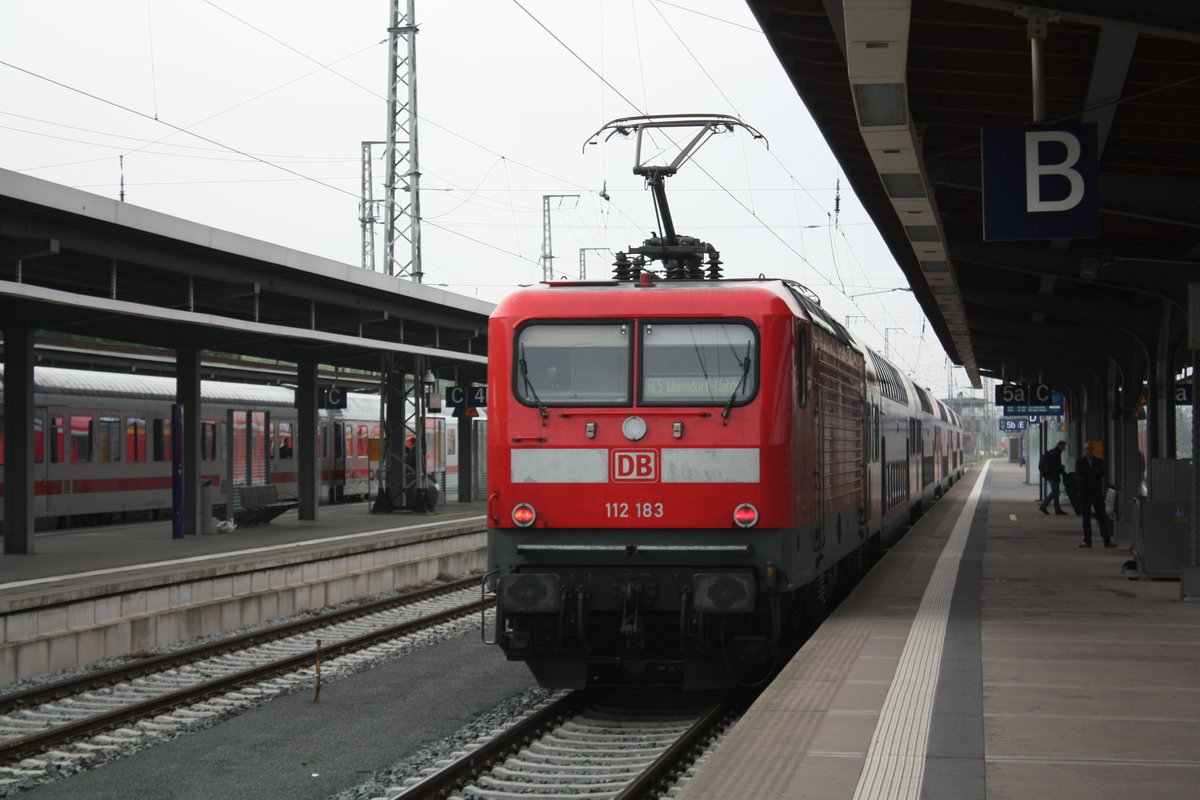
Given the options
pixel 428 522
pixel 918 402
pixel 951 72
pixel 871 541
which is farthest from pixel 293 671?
pixel 918 402

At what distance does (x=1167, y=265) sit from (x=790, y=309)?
638 centimetres

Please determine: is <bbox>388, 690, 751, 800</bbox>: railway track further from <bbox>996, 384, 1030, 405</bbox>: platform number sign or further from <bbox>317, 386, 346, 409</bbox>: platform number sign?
<bbox>996, 384, 1030, 405</bbox>: platform number sign

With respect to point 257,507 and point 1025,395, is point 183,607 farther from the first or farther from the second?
point 1025,395

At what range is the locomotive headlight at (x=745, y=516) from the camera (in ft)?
29.2

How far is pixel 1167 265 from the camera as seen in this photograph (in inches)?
544

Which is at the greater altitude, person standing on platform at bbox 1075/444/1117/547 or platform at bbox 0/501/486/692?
person standing on platform at bbox 1075/444/1117/547

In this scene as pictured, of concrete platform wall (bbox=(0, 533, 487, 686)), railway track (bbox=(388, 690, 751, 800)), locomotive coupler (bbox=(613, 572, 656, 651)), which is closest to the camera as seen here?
railway track (bbox=(388, 690, 751, 800))

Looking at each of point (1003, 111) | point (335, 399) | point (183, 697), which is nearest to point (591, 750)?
point (183, 697)

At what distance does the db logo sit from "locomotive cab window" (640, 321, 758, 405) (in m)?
0.36

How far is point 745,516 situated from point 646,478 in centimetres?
70

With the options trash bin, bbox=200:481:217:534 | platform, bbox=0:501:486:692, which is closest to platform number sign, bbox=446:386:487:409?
platform, bbox=0:501:486:692

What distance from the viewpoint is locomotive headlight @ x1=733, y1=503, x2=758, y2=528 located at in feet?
29.2

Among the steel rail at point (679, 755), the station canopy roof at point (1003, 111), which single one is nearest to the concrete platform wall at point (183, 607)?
the steel rail at point (679, 755)

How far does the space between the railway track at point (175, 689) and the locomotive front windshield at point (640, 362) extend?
1840 millimetres
